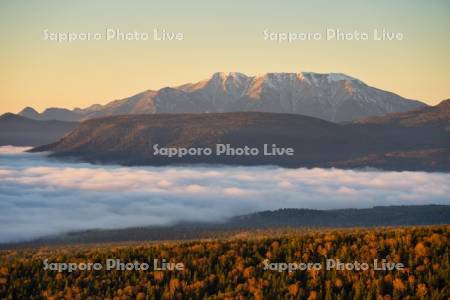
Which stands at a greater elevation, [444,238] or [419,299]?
[444,238]

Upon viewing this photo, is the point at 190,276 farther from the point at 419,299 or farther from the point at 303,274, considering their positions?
the point at 419,299

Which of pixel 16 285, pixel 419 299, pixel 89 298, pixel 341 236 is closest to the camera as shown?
pixel 419 299

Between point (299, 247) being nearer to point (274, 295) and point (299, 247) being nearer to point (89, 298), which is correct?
point (274, 295)

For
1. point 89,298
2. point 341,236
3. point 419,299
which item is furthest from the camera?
point 341,236

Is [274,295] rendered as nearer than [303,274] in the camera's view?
Yes

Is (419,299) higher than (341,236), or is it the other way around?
(341,236)

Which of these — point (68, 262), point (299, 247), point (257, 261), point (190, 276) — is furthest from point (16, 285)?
point (299, 247)

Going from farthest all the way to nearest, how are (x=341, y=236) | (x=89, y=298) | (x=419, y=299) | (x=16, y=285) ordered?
(x=341, y=236)
(x=16, y=285)
(x=89, y=298)
(x=419, y=299)

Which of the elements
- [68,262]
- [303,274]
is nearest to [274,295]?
[303,274]

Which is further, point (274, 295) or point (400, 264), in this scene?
point (400, 264)
